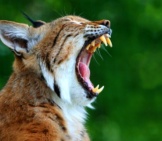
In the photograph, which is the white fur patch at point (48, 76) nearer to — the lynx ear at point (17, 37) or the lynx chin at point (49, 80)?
the lynx chin at point (49, 80)

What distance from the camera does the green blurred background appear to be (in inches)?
516

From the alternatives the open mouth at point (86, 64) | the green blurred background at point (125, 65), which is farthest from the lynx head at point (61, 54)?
the green blurred background at point (125, 65)

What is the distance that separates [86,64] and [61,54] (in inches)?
8.7

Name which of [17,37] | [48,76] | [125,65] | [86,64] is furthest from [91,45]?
[125,65]

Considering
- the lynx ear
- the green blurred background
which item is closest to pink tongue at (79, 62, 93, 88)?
the lynx ear

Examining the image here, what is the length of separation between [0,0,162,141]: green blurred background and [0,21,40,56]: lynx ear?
5023mm

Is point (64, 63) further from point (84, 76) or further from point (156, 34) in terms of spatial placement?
point (156, 34)

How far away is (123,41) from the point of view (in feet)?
43.6

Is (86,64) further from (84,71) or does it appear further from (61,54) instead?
(61,54)

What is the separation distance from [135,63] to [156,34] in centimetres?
53

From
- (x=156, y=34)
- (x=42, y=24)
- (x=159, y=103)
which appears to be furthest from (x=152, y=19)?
(x=42, y=24)

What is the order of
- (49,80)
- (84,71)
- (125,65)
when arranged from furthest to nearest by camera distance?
(125,65) → (84,71) → (49,80)

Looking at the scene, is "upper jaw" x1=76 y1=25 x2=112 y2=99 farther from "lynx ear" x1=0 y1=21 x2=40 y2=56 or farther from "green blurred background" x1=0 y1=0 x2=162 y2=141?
"green blurred background" x1=0 y1=0 x2=162 y2=141

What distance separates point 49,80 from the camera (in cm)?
778
